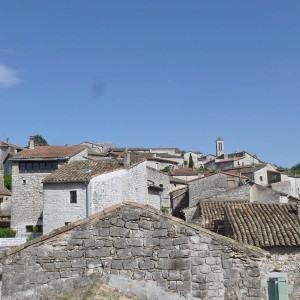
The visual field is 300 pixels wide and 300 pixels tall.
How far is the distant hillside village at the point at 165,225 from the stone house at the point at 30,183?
9 cm

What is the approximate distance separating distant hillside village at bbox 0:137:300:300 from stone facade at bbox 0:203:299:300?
2 centimetres

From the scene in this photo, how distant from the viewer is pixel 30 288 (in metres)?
7.09

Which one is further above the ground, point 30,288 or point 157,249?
point 157,249

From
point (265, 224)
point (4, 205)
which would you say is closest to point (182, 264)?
point (265, 224)

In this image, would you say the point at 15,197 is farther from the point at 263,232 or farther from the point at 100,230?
the point at 100,230

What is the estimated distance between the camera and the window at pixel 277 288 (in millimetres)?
13211

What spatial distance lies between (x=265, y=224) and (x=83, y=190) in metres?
16.5

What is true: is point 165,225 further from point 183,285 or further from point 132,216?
point 183,285

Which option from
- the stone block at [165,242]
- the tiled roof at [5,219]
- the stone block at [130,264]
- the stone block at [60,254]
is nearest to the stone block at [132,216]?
the stone block at [165,242]

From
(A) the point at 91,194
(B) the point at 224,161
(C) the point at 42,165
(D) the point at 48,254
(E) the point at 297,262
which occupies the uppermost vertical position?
(B) the point at 224,161

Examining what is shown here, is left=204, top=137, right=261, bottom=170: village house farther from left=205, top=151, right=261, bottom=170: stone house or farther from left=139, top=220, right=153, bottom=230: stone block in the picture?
left=139, top=220, right=153, bottom=230: stone block

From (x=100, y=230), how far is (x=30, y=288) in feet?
4.83

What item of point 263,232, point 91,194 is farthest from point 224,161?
point 263,232

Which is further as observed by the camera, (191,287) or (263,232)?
(263,232)
